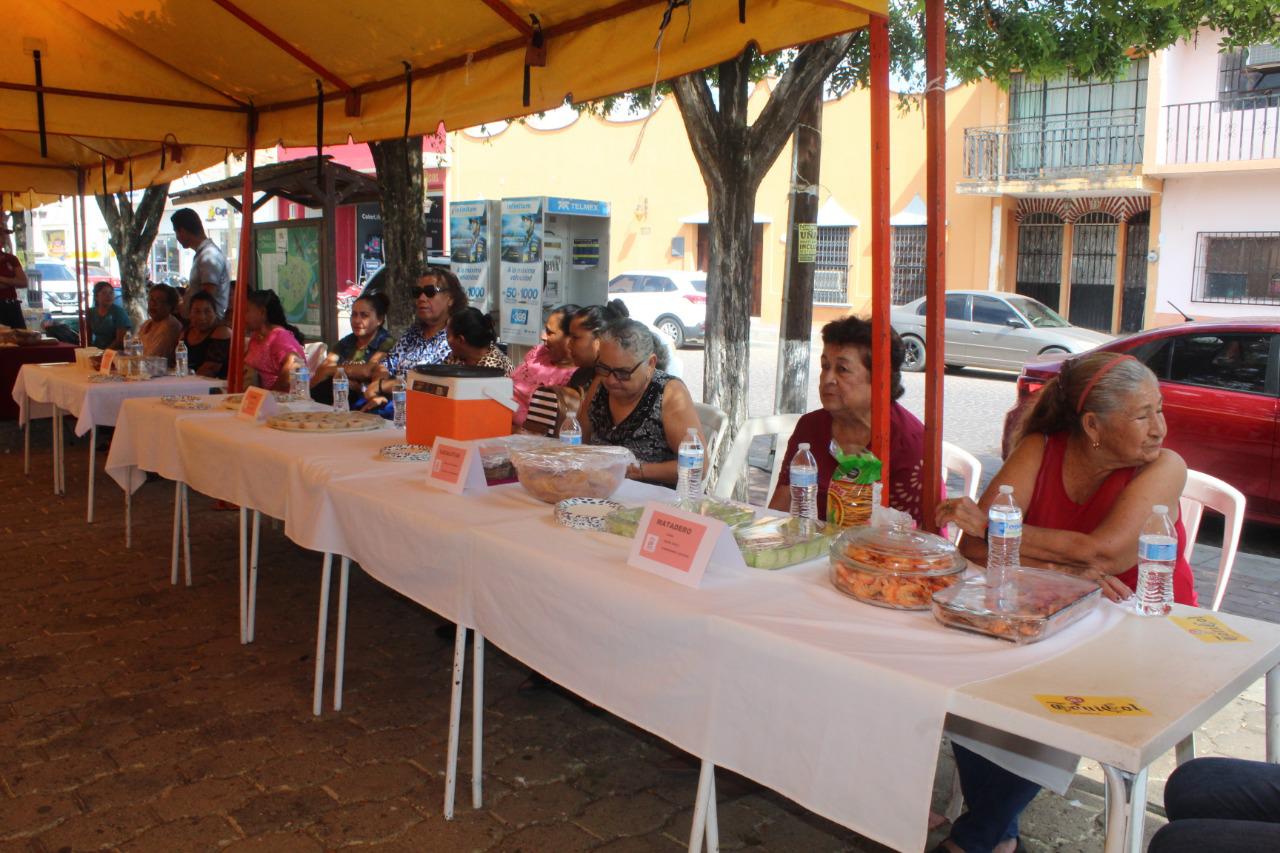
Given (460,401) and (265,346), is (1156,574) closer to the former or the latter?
(460,401)

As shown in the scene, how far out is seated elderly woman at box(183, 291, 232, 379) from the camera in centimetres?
712

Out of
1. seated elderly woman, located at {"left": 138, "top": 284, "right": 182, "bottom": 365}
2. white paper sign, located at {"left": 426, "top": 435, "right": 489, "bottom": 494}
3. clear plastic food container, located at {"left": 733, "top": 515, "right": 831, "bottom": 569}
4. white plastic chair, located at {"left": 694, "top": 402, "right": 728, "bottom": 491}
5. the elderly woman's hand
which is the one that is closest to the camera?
clear plastic food container, located at {"left": 733, "top": 515, "right": 831, "bottom": 569}

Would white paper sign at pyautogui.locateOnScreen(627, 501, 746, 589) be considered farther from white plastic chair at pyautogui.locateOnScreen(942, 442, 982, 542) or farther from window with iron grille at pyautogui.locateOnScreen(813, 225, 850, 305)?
window with iron grille at pyautogui.locateOnScreen(813, 225, 850, 305)

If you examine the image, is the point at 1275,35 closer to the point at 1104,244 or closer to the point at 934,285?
the point at 934,285

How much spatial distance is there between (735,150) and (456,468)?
4.11 meters

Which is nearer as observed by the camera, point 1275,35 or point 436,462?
point 436,462

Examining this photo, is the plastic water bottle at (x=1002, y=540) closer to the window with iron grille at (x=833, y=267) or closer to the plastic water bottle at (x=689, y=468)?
the plastic water bottle at (x=689, y=468)

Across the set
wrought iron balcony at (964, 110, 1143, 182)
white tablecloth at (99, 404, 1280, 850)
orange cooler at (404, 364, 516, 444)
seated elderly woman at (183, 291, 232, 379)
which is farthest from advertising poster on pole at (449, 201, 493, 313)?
wrought iron balcony at (964, 110, 1143, 182)

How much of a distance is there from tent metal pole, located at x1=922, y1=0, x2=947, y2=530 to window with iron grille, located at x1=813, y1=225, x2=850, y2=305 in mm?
18252

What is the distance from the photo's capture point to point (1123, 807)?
1545 millimetres

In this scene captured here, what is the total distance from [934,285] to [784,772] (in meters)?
1.45

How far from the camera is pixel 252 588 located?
400 cm

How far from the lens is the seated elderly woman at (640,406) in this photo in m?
3.72

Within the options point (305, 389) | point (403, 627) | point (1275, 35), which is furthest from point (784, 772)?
point (1275, 35)
